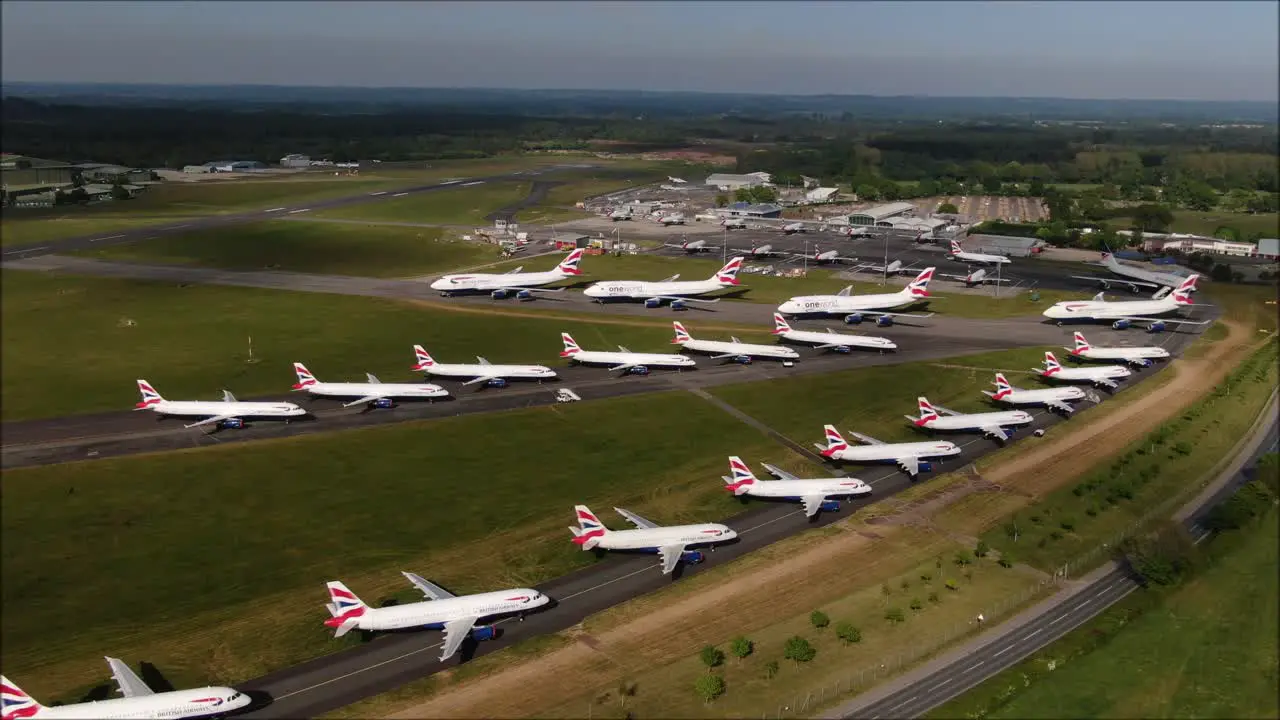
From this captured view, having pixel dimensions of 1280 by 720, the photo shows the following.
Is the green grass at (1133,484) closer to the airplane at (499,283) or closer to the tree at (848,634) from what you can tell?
the tree at (848,634)

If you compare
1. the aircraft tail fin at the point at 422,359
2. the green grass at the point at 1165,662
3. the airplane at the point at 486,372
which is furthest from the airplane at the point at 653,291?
the green grass at the point at 1165,662

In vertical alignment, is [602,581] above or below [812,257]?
below

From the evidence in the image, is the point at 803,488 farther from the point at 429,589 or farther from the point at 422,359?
the point at 422,359

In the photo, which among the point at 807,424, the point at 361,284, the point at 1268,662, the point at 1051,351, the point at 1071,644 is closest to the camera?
the point at 1268,662

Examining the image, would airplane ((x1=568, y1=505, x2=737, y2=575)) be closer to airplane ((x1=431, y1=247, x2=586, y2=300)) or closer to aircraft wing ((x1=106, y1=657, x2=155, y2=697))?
aircraft wing ((x1=106, y1=657, x2=155, y2=697))

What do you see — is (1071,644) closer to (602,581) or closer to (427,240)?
(602,581)

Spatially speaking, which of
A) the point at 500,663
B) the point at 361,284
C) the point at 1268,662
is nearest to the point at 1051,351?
the point at 1268,662

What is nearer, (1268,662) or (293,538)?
(1268,662)
